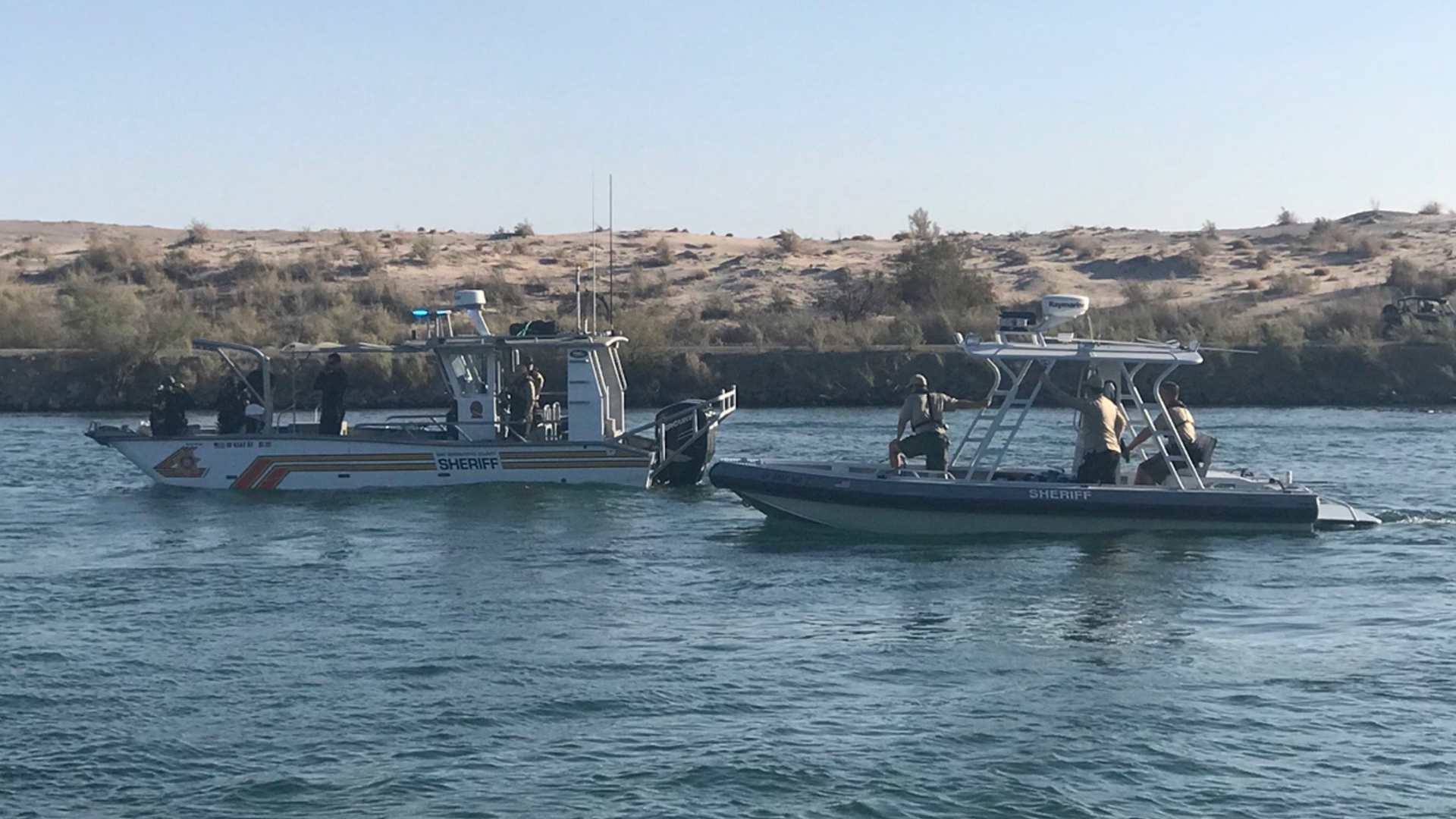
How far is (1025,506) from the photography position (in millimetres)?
18438

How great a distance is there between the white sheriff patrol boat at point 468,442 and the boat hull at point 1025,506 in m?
4.50

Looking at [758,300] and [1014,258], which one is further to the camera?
[1014,258]

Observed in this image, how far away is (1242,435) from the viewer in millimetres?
31250

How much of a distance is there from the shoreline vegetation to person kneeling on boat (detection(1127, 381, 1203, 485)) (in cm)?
988

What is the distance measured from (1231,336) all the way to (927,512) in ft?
87.2

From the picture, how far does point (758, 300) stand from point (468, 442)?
31688mm

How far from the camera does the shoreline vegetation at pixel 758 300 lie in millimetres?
40062

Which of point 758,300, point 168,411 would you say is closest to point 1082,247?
point 758,300

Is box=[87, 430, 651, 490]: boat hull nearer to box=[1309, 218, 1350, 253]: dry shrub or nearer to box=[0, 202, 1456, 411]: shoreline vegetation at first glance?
box=[0, 202, 1456, 411]: shoreline vegetation

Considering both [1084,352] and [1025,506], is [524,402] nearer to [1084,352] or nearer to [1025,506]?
[1025,506]

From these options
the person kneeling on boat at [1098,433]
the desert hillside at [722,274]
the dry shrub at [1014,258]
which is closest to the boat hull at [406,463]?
the person kneeling on boat at [1098,433]

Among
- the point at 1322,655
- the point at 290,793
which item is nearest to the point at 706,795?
the point at 290,793

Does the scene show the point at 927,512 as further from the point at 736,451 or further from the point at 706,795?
the point at 736,451

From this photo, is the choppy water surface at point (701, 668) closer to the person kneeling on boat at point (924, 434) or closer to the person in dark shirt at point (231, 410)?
the person kneeling on boat at point (924, 434)
